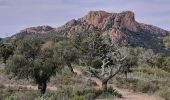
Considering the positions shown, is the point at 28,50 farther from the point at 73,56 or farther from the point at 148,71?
the point at 148,71

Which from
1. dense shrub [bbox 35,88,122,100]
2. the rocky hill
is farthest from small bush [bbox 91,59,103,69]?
the rocky hill

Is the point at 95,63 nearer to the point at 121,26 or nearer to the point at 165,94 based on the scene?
the point at 165,94

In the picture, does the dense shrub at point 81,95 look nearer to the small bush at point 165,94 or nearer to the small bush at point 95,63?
the small bush at point 165,94

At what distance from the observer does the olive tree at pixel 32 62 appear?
31812 mm

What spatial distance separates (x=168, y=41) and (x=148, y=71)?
3494 cm

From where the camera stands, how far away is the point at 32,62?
31891 mm

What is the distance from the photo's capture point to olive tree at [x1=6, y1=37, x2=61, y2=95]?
31.8 meters

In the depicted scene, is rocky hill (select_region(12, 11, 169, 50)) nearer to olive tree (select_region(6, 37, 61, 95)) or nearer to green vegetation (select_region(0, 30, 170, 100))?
green vegetation (select_region(0, 30, 170, 100))

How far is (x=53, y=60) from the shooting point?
32.8 metres

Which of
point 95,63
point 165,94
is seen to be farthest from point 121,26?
point 165,94

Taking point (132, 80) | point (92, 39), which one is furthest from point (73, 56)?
point (132, 80)

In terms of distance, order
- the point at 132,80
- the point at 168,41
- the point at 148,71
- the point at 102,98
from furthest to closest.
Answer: the point at 148,71 → the point at 132,80 → the point at 102,98 → the point at 168,41

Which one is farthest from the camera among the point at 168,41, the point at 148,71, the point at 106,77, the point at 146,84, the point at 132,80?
the point at 148,71

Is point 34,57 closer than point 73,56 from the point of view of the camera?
Yes
